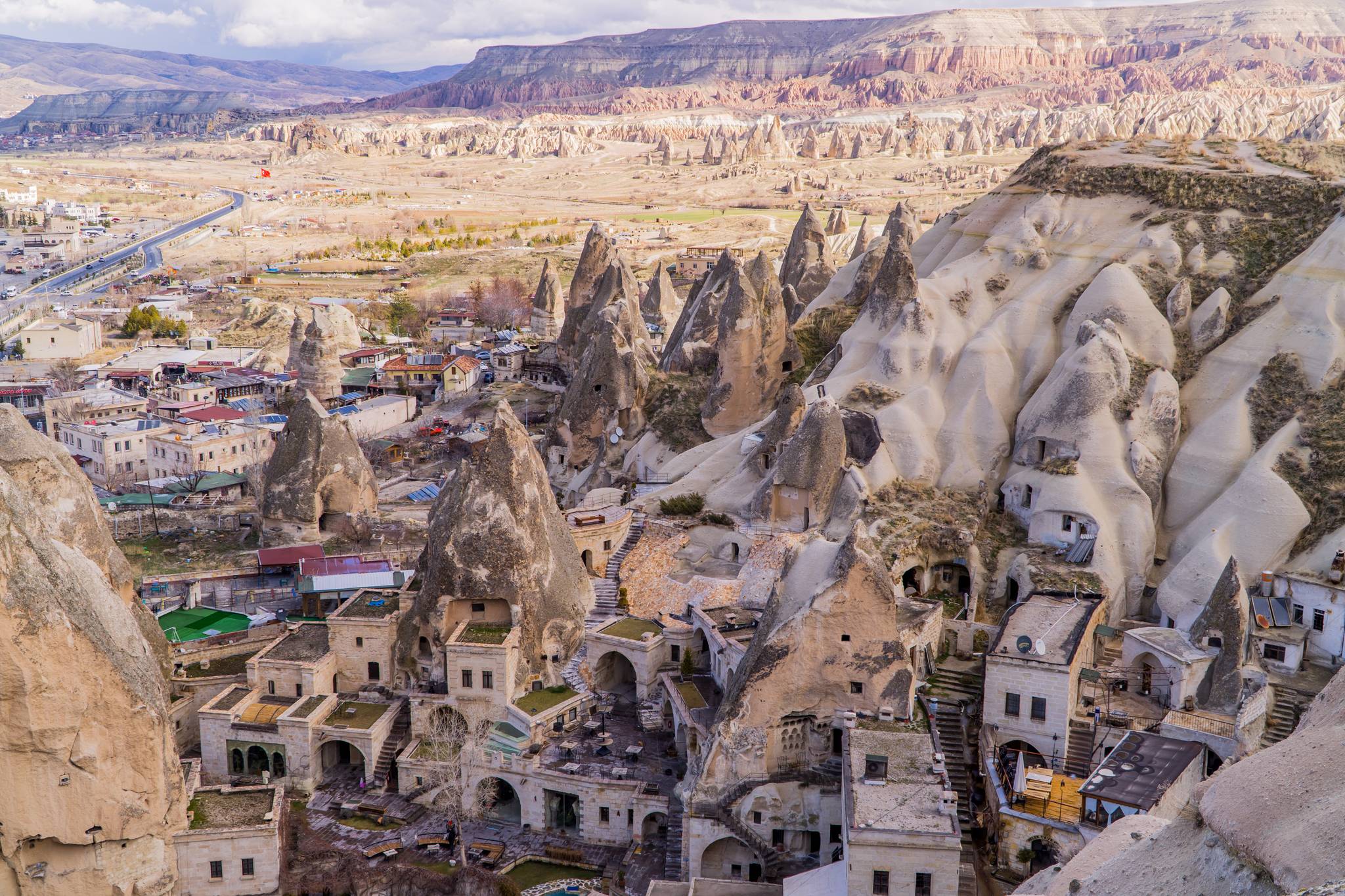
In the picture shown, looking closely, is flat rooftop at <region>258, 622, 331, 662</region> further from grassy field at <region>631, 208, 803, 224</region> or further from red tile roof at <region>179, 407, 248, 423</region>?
grassy field at <region>631, 208, 803, 224</region>

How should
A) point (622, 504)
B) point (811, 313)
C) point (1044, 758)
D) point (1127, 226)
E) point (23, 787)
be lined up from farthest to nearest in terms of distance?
1. point (811, 313)
2. point (1127, 226)
3. point (622, 504)
4. point (1044, 758)
5. point (23, 787)

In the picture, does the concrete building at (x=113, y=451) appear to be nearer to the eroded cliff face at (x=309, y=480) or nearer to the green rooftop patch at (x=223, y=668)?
the eroded cliff face at (x=309, y=480)

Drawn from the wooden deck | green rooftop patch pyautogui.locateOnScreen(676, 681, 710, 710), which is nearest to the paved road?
green rooftop patch pyautogui.locateOnScreen(676, 681, 710, 710)

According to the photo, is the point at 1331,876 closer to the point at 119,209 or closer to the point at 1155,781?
the point at 1155,781

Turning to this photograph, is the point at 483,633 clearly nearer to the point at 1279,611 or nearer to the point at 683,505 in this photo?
the point at 683,505

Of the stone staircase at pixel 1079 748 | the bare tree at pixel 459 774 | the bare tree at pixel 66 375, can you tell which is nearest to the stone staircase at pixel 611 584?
the bare tree at pixel 459 774

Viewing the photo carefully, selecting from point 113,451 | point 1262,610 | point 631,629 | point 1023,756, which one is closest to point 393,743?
point 631,629

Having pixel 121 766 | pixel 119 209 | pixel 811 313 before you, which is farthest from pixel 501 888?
pixel 119 209
